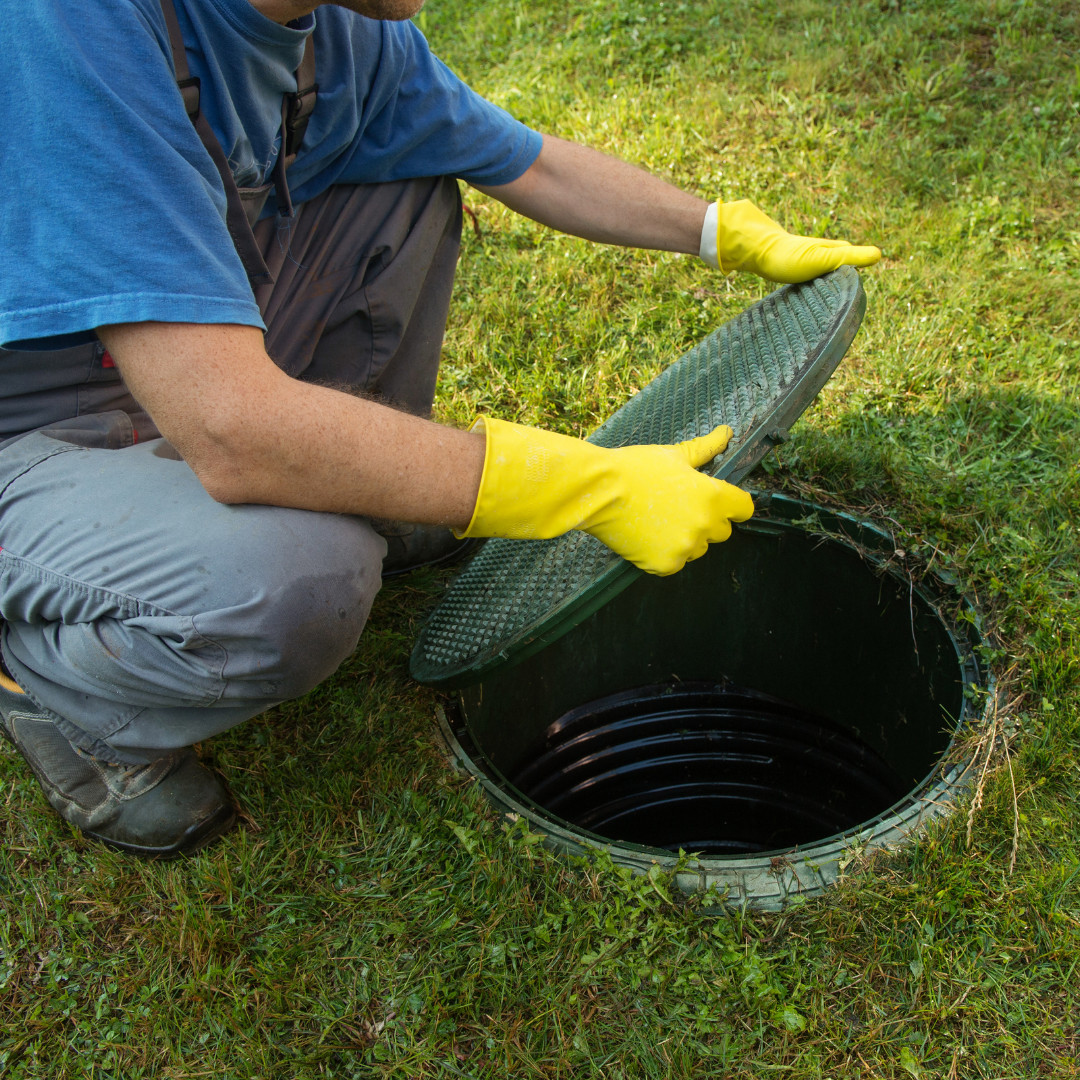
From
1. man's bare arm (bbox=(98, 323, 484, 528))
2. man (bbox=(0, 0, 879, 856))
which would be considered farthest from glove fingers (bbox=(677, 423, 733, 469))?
man's bare arm (bbox=(98, 323, 484, 528))

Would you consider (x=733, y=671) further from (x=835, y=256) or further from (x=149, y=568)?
(x=149, y=568)

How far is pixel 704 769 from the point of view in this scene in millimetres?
2688

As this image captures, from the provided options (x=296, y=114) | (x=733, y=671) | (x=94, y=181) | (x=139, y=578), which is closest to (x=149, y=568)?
(x=139, y=578)

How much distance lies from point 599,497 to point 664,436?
38 centimetres

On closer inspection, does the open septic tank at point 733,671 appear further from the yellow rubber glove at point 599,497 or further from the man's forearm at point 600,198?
the man's forearm at point 600,198

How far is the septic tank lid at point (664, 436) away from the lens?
153 centimetres

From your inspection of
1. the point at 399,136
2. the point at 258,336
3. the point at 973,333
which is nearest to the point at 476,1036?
the point at 258,336

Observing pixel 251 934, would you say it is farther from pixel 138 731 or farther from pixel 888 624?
pixel 888 624

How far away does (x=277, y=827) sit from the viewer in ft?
5.62

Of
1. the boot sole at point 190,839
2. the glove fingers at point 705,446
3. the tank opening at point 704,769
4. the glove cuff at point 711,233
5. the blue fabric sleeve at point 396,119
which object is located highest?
the blue fabric sleeve at point 396,119

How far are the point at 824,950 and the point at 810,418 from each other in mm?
1415

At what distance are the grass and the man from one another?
0.19 m

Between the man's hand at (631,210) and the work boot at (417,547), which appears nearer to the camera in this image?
the man's hand at (631,210)

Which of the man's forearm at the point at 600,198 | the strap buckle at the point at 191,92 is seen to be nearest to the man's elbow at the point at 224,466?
the strap buckle at the point at 191,92
